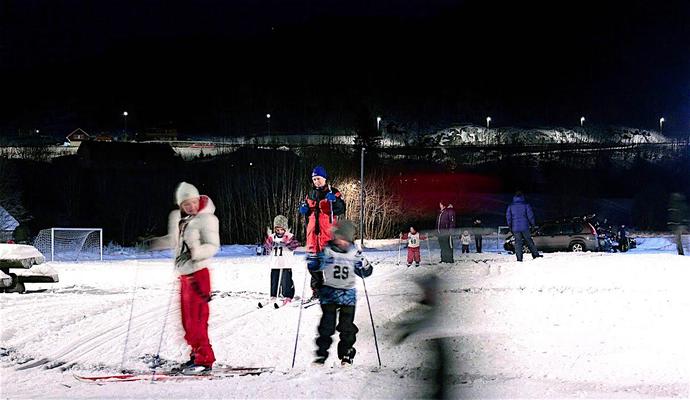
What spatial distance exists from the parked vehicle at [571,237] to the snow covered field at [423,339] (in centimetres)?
1315

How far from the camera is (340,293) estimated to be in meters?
8.48

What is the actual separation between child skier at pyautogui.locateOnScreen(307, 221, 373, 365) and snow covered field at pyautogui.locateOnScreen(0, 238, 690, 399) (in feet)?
0.78

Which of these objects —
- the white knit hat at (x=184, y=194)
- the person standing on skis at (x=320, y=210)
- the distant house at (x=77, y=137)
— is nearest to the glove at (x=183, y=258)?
the white knit hat at (x=184, y=194)

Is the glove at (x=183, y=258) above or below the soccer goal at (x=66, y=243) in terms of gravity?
above

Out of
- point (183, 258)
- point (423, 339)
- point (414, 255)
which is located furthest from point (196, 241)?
point (414, 255)

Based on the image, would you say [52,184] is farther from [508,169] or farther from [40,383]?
[40,383]

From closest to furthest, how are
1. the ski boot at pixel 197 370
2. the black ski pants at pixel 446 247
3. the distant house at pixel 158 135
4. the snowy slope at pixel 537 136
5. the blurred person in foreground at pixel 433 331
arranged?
1. the blurred person in foreground at pixel 433 331
2. the ski boot at pixel 197 370
3. the black ski pants at pixel 446 247
4. the distant house at pixel 158 135
5. the snowy slope at pixel 537 136

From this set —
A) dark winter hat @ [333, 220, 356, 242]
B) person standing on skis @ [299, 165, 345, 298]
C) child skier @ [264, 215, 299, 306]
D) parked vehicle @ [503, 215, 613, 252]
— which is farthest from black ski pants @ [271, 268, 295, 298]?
parked vehicle @ [503, 215, 613, 252]

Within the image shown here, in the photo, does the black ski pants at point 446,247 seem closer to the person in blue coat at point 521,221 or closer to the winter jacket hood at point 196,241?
the person in blue coat at point 521,221

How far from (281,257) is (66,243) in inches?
808

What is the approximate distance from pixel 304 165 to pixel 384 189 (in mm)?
8570

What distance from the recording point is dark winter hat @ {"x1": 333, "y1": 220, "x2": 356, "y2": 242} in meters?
8.63

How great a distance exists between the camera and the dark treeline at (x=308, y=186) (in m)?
62.0

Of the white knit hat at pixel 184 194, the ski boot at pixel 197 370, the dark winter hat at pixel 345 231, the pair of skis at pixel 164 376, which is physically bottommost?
the pair of skis at pixel 164 376
